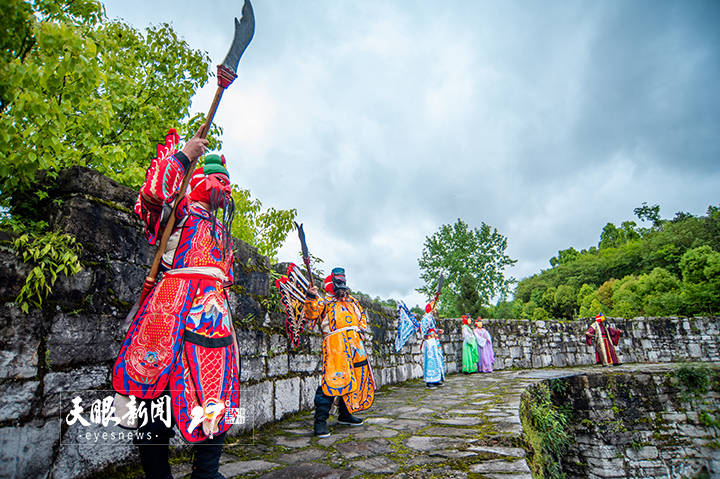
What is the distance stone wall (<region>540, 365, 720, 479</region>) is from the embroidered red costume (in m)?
7.88

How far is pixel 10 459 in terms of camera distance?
1.78 m

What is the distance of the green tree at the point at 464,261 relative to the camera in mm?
A: 33500

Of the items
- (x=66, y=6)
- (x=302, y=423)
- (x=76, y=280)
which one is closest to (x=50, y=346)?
(x=76, y=280)

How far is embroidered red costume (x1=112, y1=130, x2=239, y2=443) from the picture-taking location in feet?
5.92

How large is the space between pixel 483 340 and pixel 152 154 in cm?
1041

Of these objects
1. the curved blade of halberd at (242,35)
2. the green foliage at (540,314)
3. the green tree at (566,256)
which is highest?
the green tree at (566,256)

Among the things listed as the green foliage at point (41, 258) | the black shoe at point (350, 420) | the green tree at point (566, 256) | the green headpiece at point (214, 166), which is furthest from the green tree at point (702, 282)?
the green tree at point (566, 256)

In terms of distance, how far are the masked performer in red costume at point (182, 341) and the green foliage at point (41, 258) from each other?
52 centimetres

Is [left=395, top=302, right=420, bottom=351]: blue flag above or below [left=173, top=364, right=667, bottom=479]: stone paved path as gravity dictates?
above

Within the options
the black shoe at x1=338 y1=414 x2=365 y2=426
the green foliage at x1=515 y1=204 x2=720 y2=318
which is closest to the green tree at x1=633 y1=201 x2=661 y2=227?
the green foliage at x1=515 y1=204 x2=720 y2=318

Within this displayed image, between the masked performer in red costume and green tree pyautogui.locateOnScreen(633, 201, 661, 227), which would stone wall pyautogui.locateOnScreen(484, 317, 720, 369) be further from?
green tree pyautogui.locateOnScreen(633, 201, 661, 227)

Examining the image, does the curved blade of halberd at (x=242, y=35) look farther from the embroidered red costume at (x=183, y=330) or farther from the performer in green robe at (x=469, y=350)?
the performer in green robe at (x=469, y=350)

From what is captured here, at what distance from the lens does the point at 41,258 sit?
6.60ft

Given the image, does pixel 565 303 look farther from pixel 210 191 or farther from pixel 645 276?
pixel 210 191
